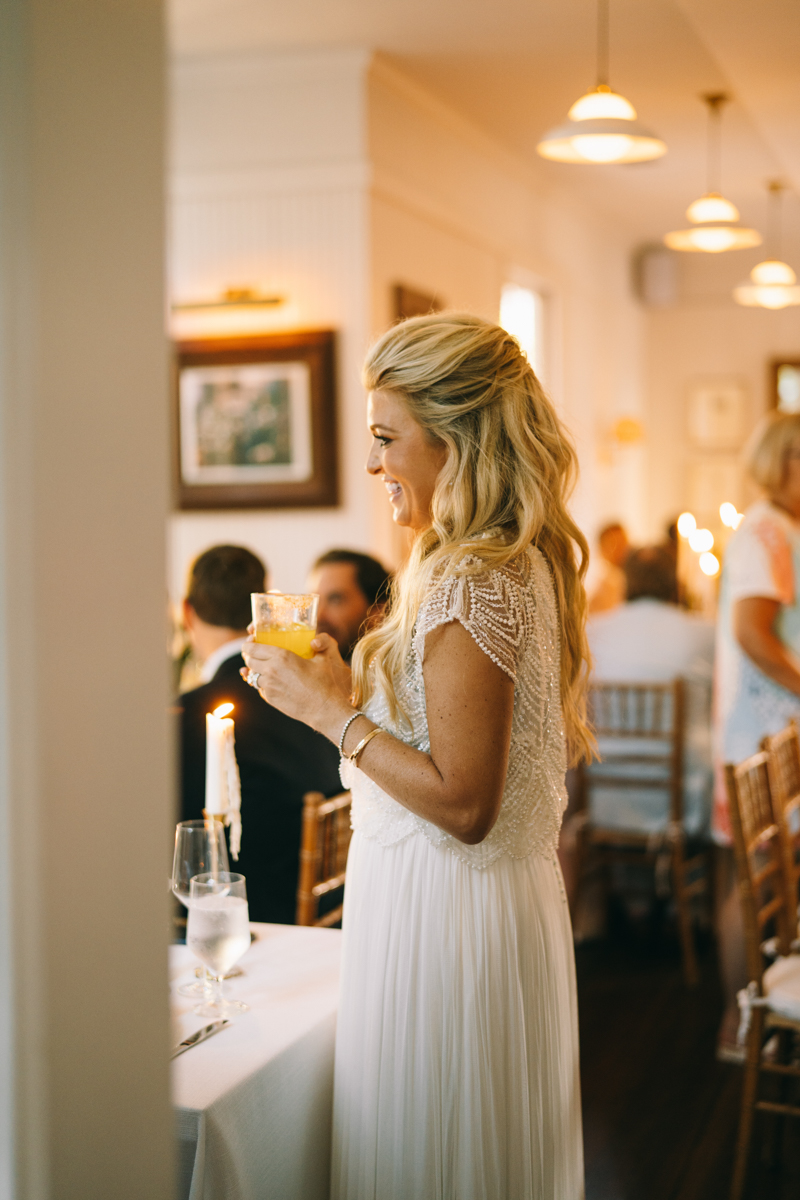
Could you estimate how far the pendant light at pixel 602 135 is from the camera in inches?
148

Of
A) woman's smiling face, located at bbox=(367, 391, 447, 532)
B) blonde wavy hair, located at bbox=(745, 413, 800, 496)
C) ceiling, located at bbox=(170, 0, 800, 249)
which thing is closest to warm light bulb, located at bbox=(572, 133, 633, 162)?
ceiling, located at bbox=(170, 0, 800, 249)

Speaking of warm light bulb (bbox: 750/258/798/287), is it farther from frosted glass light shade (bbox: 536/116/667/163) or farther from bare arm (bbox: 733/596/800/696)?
bare arm (bbox: 733/596/800/696)

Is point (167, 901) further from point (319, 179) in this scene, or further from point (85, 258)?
point (319, 179)

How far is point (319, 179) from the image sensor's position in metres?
Result: 5.00

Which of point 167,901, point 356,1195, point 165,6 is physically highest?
point 165,6

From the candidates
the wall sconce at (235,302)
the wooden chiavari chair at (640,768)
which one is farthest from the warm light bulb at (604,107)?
the wooden chiavari chair at (640,768)

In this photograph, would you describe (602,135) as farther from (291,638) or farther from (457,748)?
(457,748)

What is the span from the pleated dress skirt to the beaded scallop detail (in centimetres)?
3

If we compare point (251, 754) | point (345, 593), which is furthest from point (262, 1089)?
point (345, 593)

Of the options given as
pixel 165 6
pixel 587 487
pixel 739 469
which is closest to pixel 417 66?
pixel 587 487

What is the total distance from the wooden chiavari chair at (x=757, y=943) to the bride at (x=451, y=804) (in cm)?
90

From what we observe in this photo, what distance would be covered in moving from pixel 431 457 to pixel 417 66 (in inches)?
163

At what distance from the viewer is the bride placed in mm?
1506

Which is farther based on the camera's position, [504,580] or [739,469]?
[739,469]
